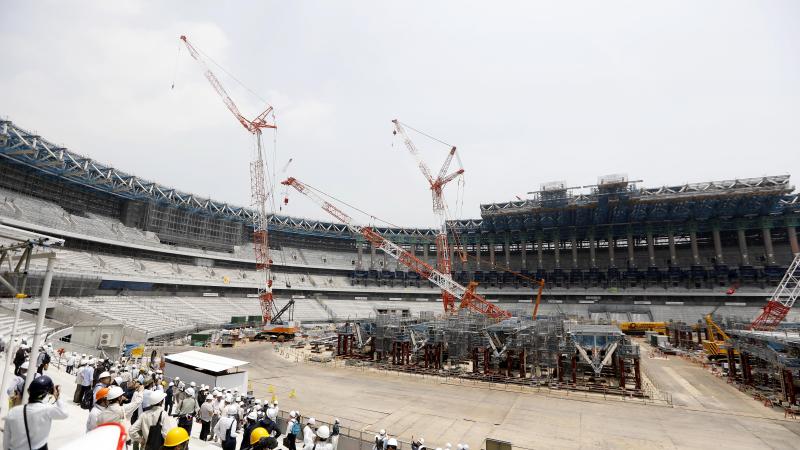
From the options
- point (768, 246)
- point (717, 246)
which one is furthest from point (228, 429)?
point (768, 246)

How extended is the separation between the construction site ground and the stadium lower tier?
22106 mm

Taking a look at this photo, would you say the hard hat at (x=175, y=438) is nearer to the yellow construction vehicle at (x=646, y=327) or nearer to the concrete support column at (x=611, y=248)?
the yellow construction vehicle at (x=646, y=327)

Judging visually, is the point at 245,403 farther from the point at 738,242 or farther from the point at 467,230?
the point at 738,242

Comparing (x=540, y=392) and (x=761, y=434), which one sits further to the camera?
(x=540, y=392)

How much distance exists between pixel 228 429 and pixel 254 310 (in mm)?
67881

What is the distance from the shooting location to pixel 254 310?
247 feet

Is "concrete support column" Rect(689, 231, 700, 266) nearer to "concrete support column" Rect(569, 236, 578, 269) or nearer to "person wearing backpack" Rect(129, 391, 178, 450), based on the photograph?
"concrete support column" Rect(569, 236, 578, 269)

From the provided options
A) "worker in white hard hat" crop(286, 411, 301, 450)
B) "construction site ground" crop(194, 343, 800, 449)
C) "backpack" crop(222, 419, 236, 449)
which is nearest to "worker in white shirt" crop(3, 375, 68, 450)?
"backpack" crop(222, 419, 236, 449)

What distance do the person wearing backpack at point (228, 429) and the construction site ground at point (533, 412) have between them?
10.3m

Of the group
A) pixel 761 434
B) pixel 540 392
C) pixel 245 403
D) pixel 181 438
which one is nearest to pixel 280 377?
pixel 245 403

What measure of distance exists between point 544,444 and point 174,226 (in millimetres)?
79264

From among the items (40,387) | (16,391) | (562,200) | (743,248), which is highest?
(562,200)

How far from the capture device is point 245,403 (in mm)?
17406

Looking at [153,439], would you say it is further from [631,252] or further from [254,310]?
[631,252]
